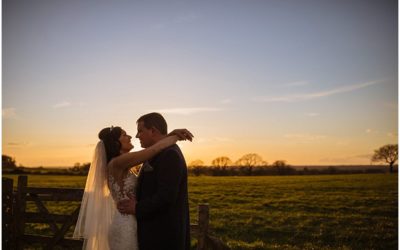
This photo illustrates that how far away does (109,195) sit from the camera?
4.90 metres

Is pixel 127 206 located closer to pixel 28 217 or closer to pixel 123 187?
pixel 123 187

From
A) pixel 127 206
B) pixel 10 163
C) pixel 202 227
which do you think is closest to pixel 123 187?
pixel 127 206

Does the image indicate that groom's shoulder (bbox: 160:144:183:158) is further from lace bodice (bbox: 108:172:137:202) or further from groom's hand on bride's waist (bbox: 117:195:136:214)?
lace bodice (bbox: 108:172:137:202)

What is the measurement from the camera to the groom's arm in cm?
380

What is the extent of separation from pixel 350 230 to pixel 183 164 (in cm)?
1316

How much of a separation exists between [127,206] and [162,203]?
1.97ft

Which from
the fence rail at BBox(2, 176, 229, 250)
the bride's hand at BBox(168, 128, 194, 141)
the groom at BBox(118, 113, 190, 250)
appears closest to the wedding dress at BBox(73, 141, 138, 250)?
the groom at BBox(118, 113, 190, 250)

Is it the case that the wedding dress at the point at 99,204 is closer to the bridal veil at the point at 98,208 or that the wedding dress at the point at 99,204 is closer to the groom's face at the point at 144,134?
the bridal veil at the point at 98,208

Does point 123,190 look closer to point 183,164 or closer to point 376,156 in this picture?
point 183,164

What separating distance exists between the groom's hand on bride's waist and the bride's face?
84 cm

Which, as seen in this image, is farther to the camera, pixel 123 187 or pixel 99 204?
pixel 99 204

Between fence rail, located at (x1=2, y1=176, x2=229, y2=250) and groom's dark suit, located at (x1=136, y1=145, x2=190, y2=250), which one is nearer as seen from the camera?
groom's dark suit, located at (x1=136, y1=145, x2=190, y2=250)

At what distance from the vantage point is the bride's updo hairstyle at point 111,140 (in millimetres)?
4820

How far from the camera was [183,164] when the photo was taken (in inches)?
159
